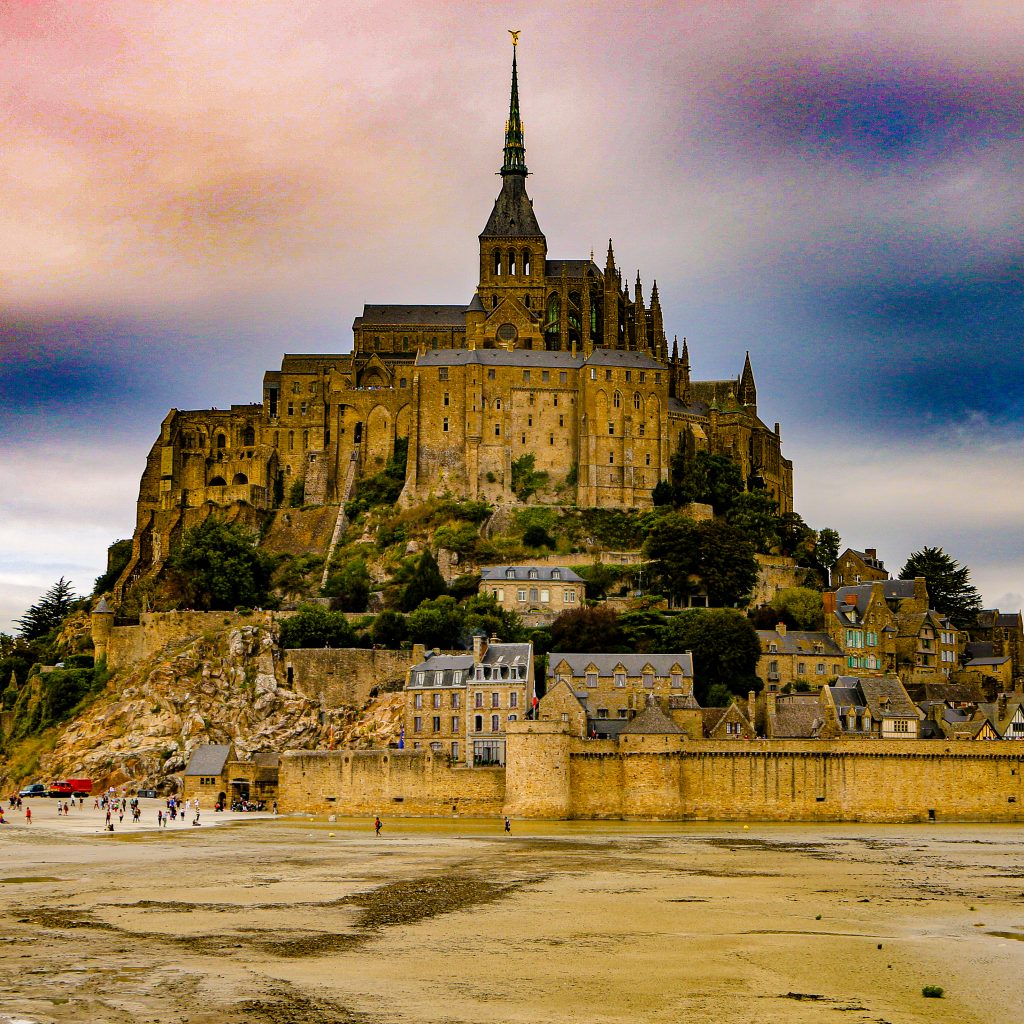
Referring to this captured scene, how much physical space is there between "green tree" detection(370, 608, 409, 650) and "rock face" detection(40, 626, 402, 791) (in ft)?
16.8

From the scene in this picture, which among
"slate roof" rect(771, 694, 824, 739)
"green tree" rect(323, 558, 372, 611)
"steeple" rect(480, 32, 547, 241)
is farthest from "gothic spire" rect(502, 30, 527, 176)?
"slate roof" rect(771, 694, 824, 739)

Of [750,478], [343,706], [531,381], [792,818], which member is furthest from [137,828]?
[750,478]

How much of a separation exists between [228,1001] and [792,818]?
3779 centimetres

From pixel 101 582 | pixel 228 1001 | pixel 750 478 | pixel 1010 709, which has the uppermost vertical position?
pixel 750 478

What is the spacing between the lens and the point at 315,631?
72.1 metres

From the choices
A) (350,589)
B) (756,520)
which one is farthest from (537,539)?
(756,520)

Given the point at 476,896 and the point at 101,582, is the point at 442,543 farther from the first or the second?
the point at 476,896

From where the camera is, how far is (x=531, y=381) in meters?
90.4

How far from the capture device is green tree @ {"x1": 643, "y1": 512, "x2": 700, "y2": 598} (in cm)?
7744

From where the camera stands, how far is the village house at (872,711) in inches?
2425

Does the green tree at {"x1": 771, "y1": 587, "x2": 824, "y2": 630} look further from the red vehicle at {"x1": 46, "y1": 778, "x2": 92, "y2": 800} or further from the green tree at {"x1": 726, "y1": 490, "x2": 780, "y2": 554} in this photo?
the red vehicle at {"x1": 46, "y1": 778, "x2": 92, "y2": 800}

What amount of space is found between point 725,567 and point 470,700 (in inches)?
864

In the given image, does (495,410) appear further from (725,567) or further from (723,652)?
(723,652)

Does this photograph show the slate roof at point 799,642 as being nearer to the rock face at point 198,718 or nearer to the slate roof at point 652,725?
the slate roof at point 652,725
